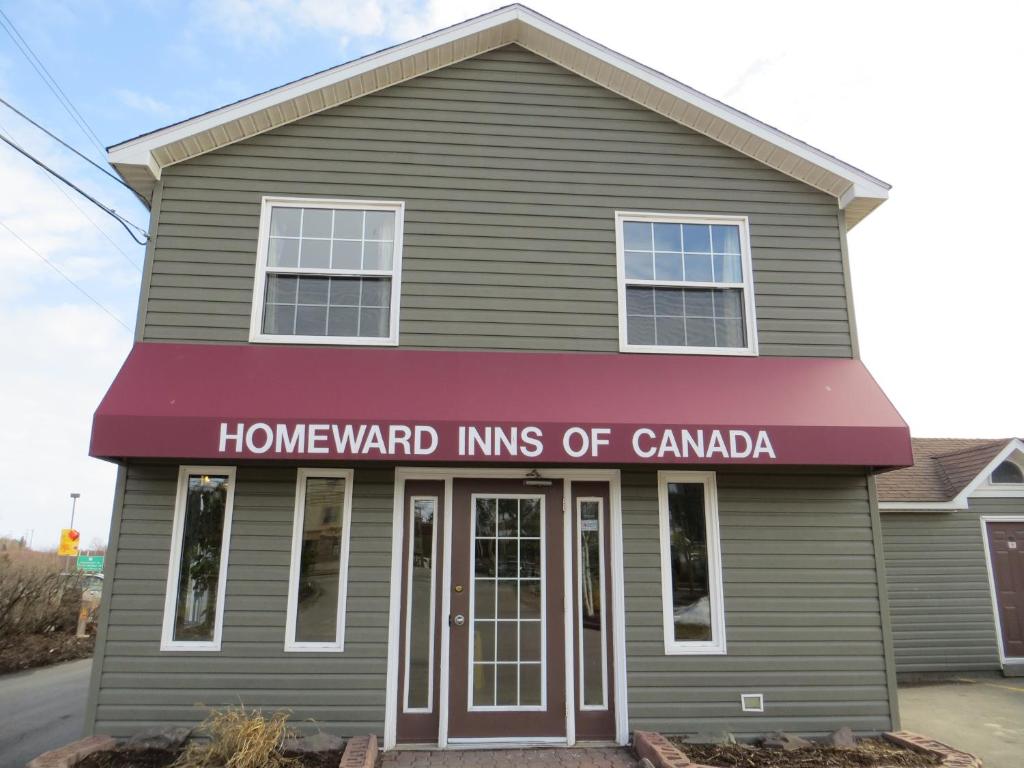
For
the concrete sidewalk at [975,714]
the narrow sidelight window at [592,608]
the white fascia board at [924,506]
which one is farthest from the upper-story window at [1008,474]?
the narrow sidelight window at [592,608]

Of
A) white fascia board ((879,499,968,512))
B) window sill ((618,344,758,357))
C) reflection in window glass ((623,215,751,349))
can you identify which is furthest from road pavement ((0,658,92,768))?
white fascia board ((879,499,968,512))

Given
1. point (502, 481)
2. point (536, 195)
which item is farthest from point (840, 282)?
point (502, 481)

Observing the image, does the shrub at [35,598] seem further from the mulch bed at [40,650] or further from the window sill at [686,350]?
the window sill at [686,350]

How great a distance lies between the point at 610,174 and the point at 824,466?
402 cm

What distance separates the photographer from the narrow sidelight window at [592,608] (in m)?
6.54

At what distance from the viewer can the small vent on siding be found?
21.3ft

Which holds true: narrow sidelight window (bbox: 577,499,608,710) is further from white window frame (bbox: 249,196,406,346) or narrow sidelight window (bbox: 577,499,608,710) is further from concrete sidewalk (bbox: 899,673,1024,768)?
concrete sidewalk (bbox: 899,673,1024,768)

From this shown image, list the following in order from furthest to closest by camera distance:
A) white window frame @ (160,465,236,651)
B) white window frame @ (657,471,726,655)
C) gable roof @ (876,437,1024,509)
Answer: gable roof @ (876,437,1024,509)
white window frame @ (657,471,726,655)
white window frame @ (160,465,236,651)

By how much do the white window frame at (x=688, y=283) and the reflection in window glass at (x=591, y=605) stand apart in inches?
73.5

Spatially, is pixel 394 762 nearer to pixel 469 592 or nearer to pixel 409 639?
pixel 409 639

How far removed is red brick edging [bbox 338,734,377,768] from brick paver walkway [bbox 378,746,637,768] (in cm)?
20

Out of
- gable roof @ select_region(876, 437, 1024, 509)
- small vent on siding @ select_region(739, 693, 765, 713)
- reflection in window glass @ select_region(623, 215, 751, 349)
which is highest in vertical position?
reflection in window glass @ select_region(623, 215, 751, 349)

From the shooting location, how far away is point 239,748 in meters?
5.26

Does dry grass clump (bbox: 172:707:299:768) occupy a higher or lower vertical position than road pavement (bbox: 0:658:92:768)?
higher
